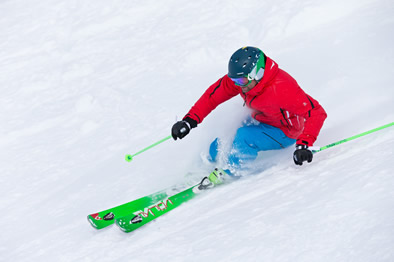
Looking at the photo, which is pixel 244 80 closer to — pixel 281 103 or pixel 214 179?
pixel 281 103

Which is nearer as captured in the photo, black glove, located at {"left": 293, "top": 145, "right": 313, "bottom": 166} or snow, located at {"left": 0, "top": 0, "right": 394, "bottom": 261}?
snow, located at {"left": 0, "top": 0, "right": 394, "bottom": 261}

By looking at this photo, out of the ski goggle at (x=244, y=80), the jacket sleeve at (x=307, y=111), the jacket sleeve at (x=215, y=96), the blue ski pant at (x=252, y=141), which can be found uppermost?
the ski goggle at (x=244, y=80)

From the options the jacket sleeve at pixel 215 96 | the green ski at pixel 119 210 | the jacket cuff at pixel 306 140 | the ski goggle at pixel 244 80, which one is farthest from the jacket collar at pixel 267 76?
the green ski at pixel 119 210

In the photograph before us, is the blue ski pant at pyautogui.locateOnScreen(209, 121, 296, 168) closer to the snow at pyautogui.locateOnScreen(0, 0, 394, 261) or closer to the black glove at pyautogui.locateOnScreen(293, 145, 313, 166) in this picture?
the snow at pyautogui.locateOnScreen(0, 0, 394, 261)

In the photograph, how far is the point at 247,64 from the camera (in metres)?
3.57

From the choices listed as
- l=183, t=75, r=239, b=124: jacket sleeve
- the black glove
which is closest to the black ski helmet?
l=183, t=75, r=239, b=124: jacket sleeve

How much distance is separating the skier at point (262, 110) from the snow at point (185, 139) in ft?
0.72

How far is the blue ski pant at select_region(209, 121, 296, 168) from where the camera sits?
402 cm

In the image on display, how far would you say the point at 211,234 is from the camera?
2.92 meters

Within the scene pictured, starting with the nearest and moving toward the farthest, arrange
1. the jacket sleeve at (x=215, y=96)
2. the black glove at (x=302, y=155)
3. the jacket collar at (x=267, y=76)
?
the black glove at (x=302, y=155) → the jacket collar at (x=267, y=76) → the jacket sleeve at (x=215, y=96)

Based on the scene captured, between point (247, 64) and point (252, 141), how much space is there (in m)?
0.81

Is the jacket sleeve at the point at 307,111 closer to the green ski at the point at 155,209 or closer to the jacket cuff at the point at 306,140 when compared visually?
the jacket cuff at the point at 306,140

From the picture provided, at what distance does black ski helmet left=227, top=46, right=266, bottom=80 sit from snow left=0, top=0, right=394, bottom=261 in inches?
35.0

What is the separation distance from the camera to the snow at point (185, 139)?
2.72 metres
